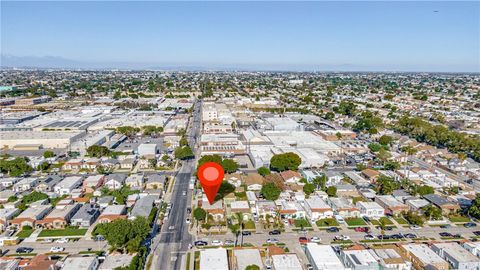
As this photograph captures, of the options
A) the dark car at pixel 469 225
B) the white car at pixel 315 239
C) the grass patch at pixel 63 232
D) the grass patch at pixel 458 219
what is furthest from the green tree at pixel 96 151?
the dark car at pixel 469 225

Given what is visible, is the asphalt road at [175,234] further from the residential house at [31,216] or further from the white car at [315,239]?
the residential house at [31,216]

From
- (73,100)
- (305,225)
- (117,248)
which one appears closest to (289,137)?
(305,225)

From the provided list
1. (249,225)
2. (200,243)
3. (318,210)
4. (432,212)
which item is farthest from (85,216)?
(432,212)

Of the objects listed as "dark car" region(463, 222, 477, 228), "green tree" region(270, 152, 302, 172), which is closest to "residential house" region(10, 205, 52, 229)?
"green tree" region(270, 152, 302, 172)

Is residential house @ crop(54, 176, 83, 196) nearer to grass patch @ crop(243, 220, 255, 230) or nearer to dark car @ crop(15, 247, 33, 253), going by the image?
dark car @ crop(15, 247, 33, 253)

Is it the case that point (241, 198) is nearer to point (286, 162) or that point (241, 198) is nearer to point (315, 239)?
point (315, 239)
